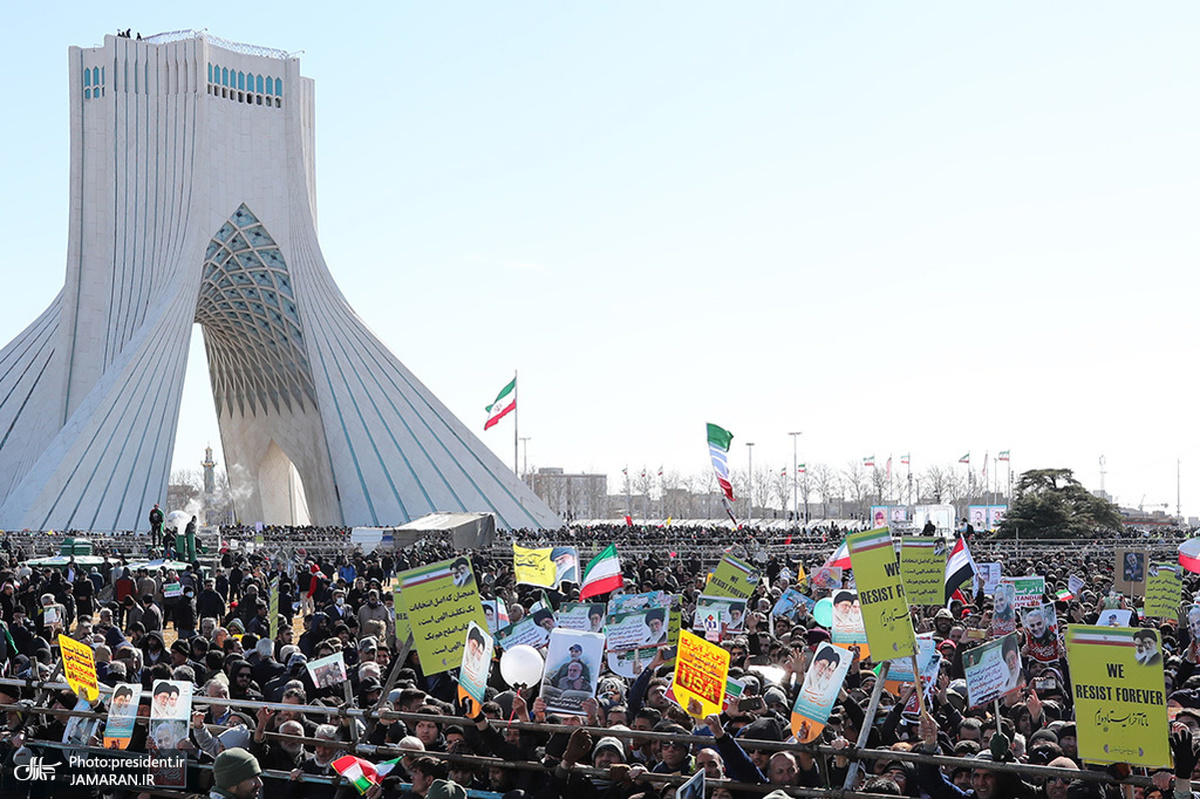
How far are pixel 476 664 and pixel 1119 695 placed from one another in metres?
3.40

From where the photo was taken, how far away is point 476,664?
725 cm

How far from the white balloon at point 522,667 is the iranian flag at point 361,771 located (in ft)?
5.97

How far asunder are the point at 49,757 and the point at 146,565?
46.1 ft

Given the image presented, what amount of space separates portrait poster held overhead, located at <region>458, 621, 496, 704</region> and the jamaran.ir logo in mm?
2400

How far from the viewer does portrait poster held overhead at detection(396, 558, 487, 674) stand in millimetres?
8102

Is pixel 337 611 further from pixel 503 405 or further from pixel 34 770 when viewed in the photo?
pixel 503 405

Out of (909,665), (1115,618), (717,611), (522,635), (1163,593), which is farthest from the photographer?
(1163,593)

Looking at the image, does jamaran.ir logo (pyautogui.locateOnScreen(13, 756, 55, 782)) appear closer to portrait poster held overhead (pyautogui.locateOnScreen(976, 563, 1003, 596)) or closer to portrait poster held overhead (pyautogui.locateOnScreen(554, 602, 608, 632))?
portrait poster held overhead (pyautogui.locateOnScreen(554, 602, 608, 632))

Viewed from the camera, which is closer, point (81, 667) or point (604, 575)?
point (81, 667)

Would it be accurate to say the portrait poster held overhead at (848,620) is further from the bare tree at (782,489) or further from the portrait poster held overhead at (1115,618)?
the bare tree at (782,489)

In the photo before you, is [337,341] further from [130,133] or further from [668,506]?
[668,506]

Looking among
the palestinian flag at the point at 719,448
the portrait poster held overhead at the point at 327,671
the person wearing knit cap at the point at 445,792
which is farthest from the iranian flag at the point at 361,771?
the palestinian flag at the point at 719,448

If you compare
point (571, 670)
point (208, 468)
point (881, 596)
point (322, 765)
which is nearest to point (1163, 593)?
point (881, 596)

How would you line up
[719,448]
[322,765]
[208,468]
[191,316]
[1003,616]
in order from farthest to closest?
[208,468] → [191,316] → [719,448] → [1003,616] → [322,765]
